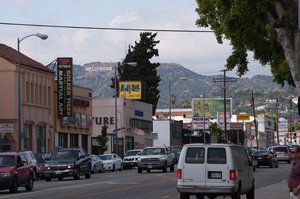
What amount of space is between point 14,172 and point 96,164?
2422cm

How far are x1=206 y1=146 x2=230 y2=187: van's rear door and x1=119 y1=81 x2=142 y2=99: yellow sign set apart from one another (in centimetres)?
7861

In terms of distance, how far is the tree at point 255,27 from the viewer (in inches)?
953

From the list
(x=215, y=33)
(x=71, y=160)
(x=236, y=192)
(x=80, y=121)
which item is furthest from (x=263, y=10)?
(x=80, y=121)

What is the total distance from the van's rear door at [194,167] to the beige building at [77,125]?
163ft

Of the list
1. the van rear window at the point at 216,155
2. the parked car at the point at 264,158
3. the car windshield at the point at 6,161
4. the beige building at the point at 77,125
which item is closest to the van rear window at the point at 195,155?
the van rear window at the point at 216,155

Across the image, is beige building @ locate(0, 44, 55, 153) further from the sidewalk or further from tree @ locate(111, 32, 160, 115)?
tree @ locate(111, 32, 160, 115)

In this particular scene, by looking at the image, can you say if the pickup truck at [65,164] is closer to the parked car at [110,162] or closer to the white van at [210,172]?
the parked car at [110,162]

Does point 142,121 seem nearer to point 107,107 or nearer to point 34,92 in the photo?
point 107,107

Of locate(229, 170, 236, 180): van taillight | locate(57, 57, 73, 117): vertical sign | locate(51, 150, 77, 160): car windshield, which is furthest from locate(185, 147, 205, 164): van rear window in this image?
locate(57, 57, 73, 117): vertical sign

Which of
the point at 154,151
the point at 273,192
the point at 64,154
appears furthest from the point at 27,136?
the point at 273,192

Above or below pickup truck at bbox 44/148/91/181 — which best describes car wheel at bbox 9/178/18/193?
below

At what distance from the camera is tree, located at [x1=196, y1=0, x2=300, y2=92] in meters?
24.2

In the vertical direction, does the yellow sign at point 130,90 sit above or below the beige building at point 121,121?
above

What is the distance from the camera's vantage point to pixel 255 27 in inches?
1032
